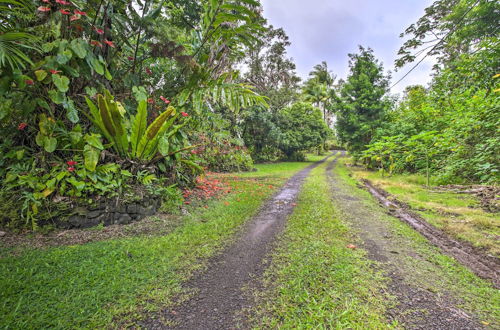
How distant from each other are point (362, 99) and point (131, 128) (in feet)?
45.5

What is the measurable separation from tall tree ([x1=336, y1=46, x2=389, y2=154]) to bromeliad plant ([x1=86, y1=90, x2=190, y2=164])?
486 inches

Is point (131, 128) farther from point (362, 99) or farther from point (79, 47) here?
point (362, 99)

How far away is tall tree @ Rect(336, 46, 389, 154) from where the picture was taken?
13.1 m

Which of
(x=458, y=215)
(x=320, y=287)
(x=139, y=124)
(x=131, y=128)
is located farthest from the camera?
(x=458, y=215)

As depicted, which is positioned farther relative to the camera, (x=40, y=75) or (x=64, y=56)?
(x=64, y=56)

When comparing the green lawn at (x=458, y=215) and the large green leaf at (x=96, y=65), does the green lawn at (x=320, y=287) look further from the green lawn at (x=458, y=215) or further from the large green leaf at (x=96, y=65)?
the large green leaf at (x=96, y=65)

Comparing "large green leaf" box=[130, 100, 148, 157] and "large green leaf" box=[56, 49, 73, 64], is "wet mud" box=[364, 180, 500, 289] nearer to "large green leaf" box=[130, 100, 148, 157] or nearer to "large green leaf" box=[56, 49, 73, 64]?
"large green leaf" box=[130, 100, 148, 157]

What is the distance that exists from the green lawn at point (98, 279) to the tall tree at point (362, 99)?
13038mm

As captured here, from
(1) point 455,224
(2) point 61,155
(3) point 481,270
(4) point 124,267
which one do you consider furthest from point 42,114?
(1) point 455,224

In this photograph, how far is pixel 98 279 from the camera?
1.95 meters

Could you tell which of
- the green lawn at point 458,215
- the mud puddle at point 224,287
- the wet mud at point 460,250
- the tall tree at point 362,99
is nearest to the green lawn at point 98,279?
the mud puddle at point 224,287

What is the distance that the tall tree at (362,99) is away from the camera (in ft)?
43.1

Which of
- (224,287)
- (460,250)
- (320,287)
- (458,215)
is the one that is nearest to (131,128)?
(224,287)

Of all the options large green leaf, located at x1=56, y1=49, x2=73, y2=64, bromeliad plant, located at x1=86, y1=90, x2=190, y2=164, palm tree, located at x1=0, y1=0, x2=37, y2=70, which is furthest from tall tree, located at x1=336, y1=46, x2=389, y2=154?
palm tree, located at x1=0, y1=0, x2=37, y2=70
